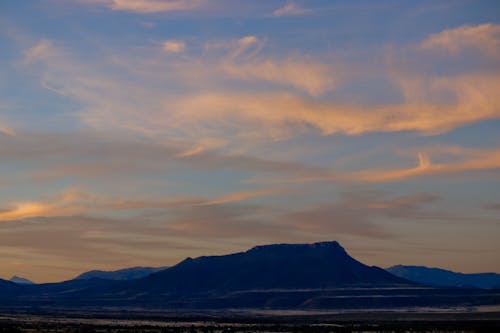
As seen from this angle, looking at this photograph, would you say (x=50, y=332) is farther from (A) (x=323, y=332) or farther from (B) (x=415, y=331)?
(B) (x=415, y=331)

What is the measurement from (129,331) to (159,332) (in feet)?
13.9

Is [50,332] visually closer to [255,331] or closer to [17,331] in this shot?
[17,331]

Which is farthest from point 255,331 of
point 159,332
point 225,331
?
point 159,332

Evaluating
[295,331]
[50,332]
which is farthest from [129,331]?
[295,331]

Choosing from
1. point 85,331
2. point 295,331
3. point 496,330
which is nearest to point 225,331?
point 295,331

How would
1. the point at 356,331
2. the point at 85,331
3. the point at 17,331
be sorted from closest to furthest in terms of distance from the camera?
the point at 17,331 < the point at 85,331 < the point at 356,331

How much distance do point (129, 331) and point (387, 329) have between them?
4038 centimetres

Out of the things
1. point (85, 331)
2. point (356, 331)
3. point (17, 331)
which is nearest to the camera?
point (17, 331)

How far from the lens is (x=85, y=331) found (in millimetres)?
101625

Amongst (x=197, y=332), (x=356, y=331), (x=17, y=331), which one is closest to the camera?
(x=17, y=331)

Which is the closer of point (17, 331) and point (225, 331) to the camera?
point (17, 331)

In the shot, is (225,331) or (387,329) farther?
(387,329)

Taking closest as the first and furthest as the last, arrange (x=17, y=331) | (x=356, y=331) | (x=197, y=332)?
1. (x=17, y=331)
2. (x=197, y=332)
3. (x=356, y=331)

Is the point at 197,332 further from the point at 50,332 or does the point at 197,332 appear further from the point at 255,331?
the point at 50,332
